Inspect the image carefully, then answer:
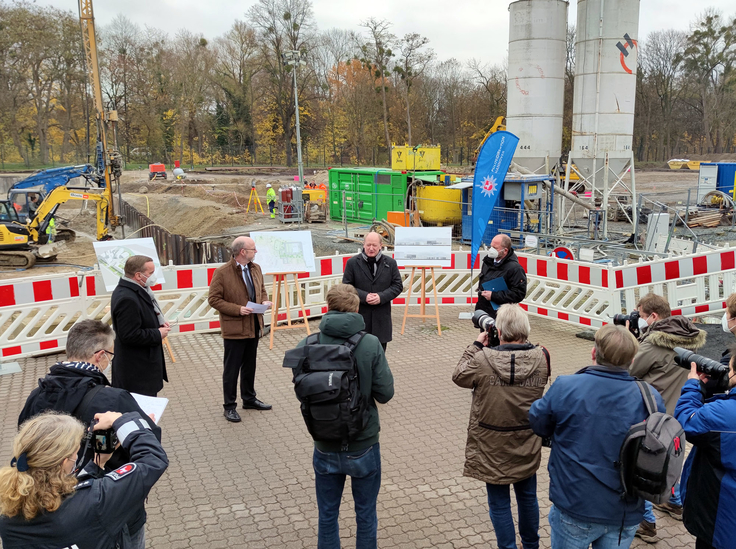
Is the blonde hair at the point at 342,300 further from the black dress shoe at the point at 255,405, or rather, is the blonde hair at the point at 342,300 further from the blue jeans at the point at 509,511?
the black dress shoe at the point at 255,405

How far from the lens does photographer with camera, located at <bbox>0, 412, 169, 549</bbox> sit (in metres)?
2.26

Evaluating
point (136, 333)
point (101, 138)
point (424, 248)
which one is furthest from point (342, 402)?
point (101, 138)

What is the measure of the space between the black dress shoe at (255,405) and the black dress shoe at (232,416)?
0.26m

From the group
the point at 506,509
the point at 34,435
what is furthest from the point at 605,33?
the point at 34,435

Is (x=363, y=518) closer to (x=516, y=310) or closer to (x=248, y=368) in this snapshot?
(x=516, y=310)

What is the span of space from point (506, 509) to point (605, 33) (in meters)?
20.8

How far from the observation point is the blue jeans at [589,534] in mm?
3211

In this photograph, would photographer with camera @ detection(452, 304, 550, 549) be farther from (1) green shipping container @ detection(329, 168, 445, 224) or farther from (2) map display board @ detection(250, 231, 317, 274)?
(1) green shipping container @ detection(329, 168, 445, 224)

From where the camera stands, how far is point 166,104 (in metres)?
64.1

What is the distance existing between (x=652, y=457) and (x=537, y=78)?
21.1 meters

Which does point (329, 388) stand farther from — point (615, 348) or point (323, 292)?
point (323, 292)

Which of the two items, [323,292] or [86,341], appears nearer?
[86,341]

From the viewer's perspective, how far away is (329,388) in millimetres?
3541

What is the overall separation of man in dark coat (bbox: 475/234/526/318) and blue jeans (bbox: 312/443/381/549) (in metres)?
→ 4.16
